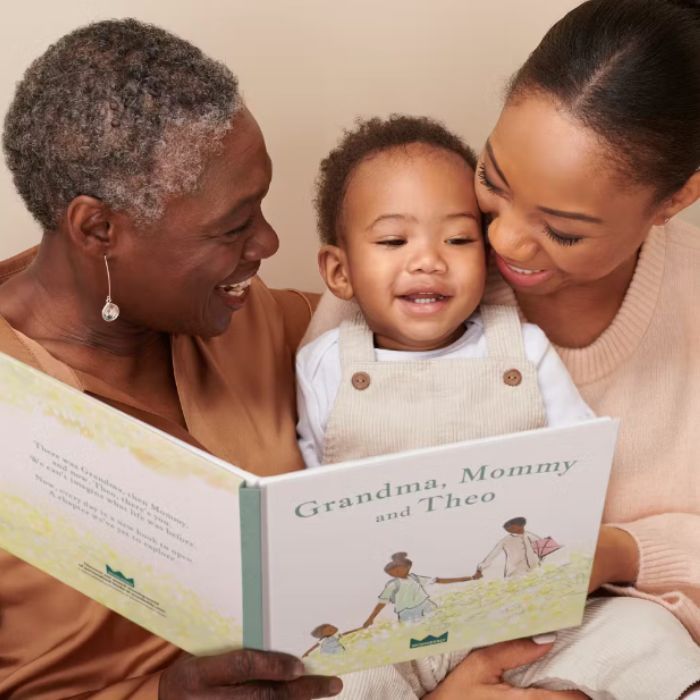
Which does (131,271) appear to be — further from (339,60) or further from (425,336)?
(339,60)

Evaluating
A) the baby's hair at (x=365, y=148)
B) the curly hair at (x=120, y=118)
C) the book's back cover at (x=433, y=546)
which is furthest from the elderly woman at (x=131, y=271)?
the baby's hair at (x=365, y=148)

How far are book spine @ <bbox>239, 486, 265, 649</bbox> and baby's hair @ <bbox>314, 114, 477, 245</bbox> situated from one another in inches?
28.6

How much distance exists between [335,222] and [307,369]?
265mm

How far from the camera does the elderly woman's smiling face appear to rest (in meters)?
1.50

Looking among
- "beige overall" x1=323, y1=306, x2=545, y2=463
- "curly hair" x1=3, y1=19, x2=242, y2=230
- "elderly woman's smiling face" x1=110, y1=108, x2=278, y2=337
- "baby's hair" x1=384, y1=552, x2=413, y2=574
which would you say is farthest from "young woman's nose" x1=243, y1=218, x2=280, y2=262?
"baby's hair" x1=384, y1=552, x2=413, y2=574

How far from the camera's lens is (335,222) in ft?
6.02

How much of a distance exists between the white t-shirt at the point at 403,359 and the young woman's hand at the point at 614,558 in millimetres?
203

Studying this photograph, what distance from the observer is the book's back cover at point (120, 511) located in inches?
49.0

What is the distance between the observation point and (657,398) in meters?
1.81

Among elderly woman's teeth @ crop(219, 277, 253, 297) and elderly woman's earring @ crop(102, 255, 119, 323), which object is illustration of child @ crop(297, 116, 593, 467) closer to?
elderly woman's teeth @ crop(219, 277, 253, 297)

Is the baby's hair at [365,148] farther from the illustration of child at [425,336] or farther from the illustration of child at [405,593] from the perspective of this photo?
the illustration of child at [405,593]

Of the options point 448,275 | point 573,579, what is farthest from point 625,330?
point 573,579

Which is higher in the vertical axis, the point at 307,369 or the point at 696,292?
the point at 696,292

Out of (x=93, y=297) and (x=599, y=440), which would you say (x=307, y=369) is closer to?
(x=93, y=297)
